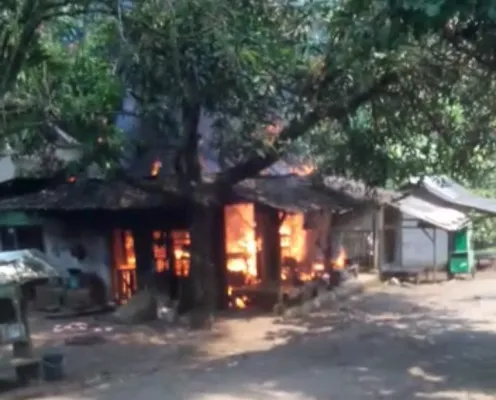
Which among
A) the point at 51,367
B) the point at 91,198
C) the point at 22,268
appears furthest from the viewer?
the point at 91,198

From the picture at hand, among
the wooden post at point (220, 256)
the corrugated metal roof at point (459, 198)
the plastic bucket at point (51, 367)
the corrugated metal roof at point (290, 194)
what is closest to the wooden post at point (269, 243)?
the corrugated metal roof at point (290, 194)

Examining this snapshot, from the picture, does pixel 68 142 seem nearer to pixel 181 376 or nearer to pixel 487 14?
pixel 181 376

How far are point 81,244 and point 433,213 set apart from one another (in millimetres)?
10064

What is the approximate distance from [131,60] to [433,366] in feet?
19.8

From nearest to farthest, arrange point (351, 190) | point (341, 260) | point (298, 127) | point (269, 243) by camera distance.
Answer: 1. point (298, 127)
2. point (269, 243)
3. point (351, 190)
4. point (341, 260)

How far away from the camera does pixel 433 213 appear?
2730 centimetres

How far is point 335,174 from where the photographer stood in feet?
64.8

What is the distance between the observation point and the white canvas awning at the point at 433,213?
26.3m

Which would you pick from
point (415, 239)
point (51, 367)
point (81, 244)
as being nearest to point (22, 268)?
point (51, 367)

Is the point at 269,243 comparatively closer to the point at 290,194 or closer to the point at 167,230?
the point at 290,194

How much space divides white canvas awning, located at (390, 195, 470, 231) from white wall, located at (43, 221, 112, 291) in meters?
7.76

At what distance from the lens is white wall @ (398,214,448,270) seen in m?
29.3

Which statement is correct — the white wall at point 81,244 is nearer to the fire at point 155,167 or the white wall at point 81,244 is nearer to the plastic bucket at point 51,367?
the fire at point 155,167

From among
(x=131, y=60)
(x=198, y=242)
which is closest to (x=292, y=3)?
(x=131, y=60)
